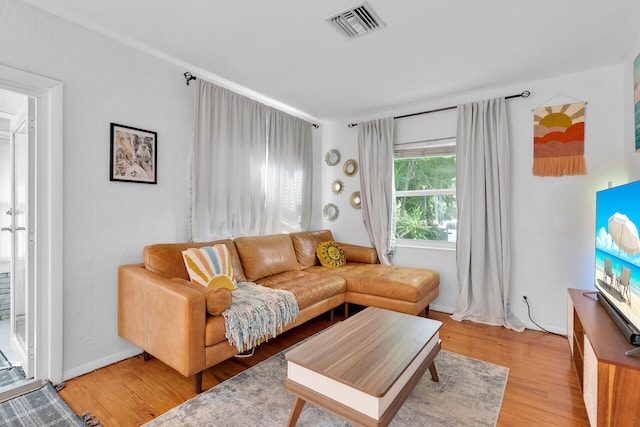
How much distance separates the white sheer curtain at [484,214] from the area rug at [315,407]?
1073 mm

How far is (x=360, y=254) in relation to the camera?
13.0ft

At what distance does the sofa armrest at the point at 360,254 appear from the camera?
153 inches

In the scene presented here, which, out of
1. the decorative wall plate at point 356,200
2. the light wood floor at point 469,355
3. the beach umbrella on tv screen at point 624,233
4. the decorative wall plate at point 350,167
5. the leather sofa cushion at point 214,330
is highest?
the decorative wall plate at point 350,167

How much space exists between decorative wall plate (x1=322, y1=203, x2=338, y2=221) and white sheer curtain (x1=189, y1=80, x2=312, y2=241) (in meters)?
0.35

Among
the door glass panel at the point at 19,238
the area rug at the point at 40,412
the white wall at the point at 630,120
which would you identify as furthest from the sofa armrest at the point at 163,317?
the white wall at the point at 630,120

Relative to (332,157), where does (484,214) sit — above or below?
below

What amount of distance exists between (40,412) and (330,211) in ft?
11.2

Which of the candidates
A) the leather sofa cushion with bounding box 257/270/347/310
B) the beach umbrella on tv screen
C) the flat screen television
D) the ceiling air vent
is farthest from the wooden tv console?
the ceiling air vent

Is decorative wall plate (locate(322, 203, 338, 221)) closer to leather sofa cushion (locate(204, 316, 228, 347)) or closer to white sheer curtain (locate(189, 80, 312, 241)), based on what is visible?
white sheer curtain (locate(189, 80, 312, 241))

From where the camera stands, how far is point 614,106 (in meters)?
2.72

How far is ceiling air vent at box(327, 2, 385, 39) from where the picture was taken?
199 cm

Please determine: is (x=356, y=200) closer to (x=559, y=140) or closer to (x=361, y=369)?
(x=559, y=140)

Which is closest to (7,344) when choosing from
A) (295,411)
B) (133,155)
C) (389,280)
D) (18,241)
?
(18,241)

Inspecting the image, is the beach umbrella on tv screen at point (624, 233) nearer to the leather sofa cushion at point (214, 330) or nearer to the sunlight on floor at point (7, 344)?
the leather sofa cushion at point (214, 330)
